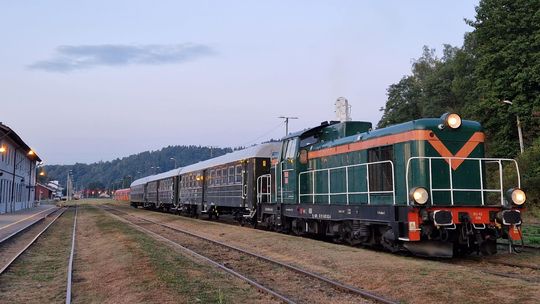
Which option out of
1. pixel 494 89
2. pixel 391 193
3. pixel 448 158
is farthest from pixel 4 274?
pixel 494 89

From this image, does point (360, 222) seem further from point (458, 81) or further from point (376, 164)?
point (458, 81)

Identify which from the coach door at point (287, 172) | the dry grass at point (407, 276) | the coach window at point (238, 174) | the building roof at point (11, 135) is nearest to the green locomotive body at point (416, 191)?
the dry grass at point (407, 276)

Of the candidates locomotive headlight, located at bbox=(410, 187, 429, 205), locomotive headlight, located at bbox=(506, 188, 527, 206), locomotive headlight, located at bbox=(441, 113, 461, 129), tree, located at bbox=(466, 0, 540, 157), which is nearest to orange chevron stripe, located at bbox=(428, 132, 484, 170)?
locomotive headlight, located at bbox=(441, 113, 461, 129)

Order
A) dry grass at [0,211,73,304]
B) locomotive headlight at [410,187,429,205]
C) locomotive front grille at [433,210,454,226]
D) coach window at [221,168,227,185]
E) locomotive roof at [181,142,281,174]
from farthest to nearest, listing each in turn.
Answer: coach window at [221,168,227,185] < locomotive roof at [181,142,281,174] < locomotive headlight at [410,187,429,205] < locomotive front grille at [433,210,454,226] < dry grass at [0,211,73,304]

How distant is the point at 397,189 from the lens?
1235 centimetres

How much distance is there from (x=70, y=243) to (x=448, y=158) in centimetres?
1459

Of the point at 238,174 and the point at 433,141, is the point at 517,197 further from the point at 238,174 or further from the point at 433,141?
the point at 238,174

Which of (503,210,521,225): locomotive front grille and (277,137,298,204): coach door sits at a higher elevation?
(277,137,298,204): coach door

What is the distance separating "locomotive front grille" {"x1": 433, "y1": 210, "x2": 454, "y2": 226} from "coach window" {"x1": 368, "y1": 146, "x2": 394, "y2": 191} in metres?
2.03

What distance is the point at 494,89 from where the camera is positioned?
36.5 meters

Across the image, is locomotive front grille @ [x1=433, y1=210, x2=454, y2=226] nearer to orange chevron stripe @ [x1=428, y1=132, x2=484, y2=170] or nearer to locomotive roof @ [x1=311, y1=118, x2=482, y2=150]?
orange chevron stripe @ [x1=428, y1=132, x2=484, y2=170]

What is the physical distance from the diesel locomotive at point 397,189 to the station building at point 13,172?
27019 mm

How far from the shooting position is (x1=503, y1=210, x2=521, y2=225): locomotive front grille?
434 inches

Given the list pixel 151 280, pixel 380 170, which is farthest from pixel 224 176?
pixel 151 280
